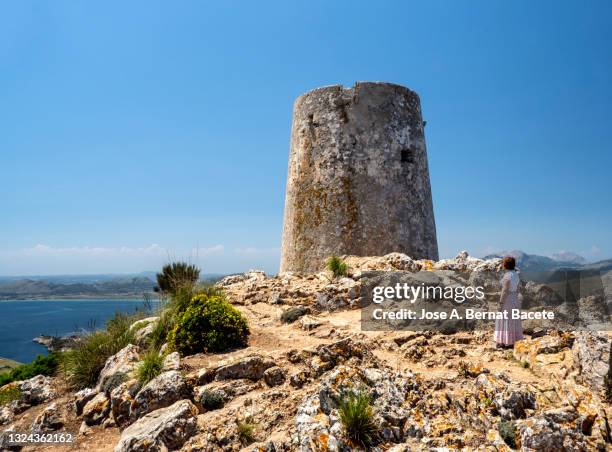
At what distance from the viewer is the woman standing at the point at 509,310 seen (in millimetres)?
8102

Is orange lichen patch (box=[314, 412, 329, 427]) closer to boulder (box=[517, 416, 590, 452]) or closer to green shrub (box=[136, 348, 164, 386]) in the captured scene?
boulder (box=[517, 416, 590, 452])

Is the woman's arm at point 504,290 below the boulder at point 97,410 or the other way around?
the other way around

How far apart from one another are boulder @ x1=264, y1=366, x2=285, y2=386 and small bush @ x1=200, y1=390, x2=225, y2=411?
2.73ft

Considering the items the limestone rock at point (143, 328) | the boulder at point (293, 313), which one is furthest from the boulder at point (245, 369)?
the limestone rock at point (143, 328)

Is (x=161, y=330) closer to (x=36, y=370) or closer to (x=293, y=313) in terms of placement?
(x=293, y=313)

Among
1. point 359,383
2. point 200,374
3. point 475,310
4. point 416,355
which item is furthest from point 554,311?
point 200,374

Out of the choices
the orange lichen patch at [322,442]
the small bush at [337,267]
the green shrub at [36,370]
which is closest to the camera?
the orange lichen patch at [322,442]

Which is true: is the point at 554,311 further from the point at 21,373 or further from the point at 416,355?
the point at 21,373

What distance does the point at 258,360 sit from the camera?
803 centimetres

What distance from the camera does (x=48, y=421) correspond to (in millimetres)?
8719

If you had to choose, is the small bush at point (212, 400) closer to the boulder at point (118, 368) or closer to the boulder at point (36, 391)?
the boulder at point (118, 368)

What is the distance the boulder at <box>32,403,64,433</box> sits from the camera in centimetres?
859

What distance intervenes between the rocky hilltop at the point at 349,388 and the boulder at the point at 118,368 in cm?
5

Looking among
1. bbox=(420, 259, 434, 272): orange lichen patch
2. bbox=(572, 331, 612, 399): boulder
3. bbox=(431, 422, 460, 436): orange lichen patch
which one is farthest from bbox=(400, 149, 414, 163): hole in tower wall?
bbox=(431, 422, 460, 436): orange lichen patch
